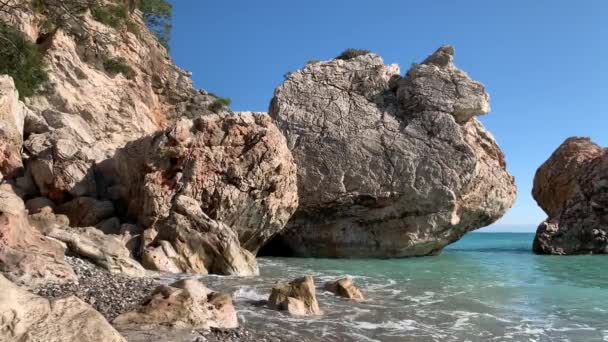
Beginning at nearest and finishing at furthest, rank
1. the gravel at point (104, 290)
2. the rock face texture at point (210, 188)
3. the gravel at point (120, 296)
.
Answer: the gravel at point (120, 296) → the gravel at point (104, 290) → the rock face texture at point (210, 188)

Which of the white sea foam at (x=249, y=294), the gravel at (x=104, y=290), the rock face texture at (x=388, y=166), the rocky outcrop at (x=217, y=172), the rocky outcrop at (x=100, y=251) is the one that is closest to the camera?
the gravel at (x=104, y=290)

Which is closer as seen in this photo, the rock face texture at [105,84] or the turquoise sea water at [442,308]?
the turquoise sea water at [442,308]

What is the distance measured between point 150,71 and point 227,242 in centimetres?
1715

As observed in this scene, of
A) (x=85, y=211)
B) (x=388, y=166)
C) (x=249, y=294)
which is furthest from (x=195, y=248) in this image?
(x=388, y=166)

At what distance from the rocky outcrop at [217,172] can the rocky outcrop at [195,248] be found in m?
0.94

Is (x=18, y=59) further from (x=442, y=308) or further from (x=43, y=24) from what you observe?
(x=442, y=308)

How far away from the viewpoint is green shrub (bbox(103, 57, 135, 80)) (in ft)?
75.2

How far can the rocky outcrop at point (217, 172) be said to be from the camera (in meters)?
15.5

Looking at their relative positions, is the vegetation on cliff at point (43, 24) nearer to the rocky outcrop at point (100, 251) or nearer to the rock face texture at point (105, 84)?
the rock face texture at point (105, 84)

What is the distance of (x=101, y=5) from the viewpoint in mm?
12586

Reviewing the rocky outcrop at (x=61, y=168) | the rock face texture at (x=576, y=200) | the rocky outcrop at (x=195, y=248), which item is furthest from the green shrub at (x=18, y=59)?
the rock face texture at (x=576, y=200)

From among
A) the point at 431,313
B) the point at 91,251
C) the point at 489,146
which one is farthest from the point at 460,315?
the point at 489,146

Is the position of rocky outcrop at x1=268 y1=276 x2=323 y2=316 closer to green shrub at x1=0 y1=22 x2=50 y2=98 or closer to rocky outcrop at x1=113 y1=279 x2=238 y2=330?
rocky outcrop at x1=113 y1=279 x2=238 y2=330

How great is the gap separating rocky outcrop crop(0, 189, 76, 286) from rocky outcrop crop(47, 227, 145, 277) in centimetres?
135
